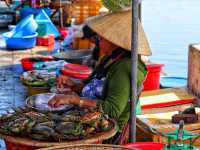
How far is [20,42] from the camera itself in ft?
Answer: 32.7

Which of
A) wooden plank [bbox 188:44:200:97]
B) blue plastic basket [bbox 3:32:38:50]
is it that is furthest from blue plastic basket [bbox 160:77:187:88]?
blue plastic basket [bbox 3:32:38:50]

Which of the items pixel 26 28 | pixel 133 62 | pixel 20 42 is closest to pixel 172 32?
pixel 26 28

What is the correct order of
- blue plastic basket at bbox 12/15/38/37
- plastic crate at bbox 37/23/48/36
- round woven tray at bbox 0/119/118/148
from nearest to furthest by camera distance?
1. round woven tray at bbox 0/119/118/148
2. blue plastic basket at bbox 12/15/38/37
3. plastic crate at bbox 37/23/48/36

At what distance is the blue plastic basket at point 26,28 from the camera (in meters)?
9.95

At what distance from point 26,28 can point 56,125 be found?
276 inches

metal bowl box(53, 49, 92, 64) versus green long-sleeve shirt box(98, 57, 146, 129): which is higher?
green long-sleeve shirt box(98, 57, 146, 129)

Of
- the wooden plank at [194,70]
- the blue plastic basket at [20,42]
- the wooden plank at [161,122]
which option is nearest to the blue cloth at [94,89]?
the wooden plank at [161,122]

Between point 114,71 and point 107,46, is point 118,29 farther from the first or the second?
point 114,71

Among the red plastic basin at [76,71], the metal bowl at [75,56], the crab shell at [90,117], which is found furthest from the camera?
the metal bowl at [75,56]

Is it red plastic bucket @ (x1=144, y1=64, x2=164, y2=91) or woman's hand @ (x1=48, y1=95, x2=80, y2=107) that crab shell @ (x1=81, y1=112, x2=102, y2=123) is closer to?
woman's hand @ (x1=48, y1=95, x2=80, y2=107)

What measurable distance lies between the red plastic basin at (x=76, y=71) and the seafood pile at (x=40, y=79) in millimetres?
185

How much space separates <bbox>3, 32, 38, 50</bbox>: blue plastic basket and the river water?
93.0 inches

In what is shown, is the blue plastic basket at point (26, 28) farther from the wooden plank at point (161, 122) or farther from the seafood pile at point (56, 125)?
the seafood pile at point (56, 125)

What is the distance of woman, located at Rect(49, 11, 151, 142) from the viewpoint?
10.9 ft
